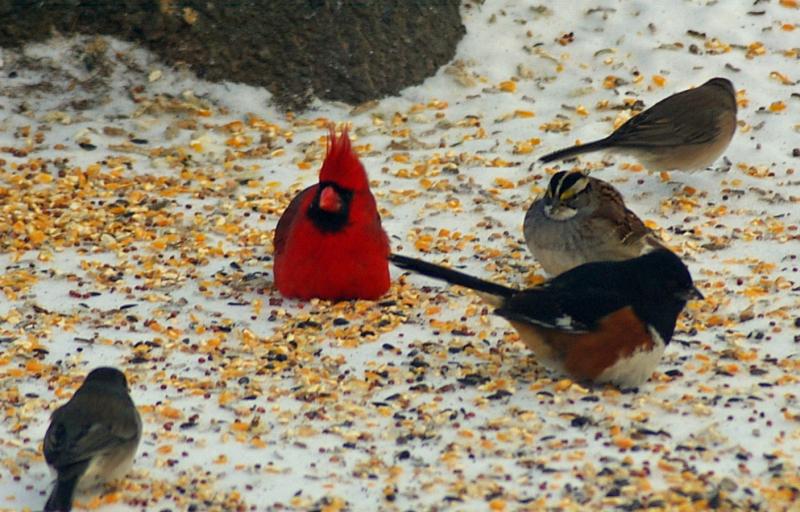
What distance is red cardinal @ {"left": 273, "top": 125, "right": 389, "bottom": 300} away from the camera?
277 inches

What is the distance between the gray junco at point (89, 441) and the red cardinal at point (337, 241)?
6.19ft

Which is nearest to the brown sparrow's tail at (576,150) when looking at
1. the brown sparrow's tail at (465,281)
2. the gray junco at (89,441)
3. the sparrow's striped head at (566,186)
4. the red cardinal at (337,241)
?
the sparrow's striped head at (566,186)

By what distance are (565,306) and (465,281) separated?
50 centimetres

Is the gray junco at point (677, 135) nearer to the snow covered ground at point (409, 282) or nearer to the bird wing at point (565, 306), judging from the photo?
the snow covered ground at point (409, 282)

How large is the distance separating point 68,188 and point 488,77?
9.50ft

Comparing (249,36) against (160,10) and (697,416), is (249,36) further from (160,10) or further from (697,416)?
(697,416)

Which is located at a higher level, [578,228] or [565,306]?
[565,306]

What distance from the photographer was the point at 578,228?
757cm

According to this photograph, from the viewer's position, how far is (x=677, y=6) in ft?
33.7

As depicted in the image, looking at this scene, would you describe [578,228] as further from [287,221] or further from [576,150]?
[287,221]

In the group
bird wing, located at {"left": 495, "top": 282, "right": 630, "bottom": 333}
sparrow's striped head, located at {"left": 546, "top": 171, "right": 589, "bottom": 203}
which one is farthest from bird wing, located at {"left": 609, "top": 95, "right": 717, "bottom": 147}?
bird wing, located at {"left": 495, "top": 282, "right": 630, "bottom": 333}

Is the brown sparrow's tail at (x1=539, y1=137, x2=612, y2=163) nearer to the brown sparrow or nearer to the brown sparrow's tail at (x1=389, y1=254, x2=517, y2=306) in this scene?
the brown sparrow

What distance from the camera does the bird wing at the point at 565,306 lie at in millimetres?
6047

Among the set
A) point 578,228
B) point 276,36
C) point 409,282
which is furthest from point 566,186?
point 276,36
